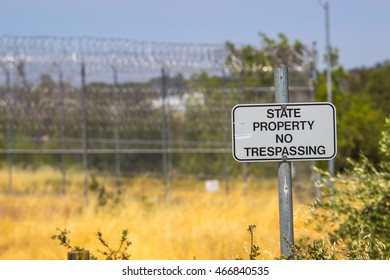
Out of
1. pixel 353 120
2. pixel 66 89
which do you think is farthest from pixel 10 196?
pixel 353 120

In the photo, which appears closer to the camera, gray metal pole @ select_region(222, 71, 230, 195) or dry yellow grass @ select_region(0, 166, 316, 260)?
dry yellow grass @ select_region(0, 166, 316, 260)

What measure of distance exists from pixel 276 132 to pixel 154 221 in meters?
10.7

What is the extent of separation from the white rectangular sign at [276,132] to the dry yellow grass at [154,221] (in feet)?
10.7

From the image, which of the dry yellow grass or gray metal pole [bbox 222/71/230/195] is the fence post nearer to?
the dry yellow grass

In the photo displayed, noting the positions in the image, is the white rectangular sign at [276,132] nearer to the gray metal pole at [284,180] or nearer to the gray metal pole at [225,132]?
the gray metal pole at [284,180]

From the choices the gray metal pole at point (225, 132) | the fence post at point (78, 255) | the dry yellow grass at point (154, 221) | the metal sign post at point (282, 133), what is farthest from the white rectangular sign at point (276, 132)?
the gray metal pole at point (225, 132)

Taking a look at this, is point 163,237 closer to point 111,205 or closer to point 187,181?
point 111,205

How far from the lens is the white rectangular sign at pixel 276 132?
570cm

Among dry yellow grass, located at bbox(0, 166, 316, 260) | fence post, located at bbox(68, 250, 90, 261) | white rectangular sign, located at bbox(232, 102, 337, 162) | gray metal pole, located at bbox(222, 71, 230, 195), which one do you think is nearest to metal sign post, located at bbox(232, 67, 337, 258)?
white rectangular sign, located at bbox(232, 102, 337, 162)

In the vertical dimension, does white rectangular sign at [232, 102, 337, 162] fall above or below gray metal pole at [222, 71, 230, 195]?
below

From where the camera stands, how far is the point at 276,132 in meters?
5.70

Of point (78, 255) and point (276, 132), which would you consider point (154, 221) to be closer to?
point (78, 255)

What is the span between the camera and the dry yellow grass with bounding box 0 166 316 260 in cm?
1259

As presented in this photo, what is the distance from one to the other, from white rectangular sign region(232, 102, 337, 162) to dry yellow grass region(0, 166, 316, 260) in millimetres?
3254
